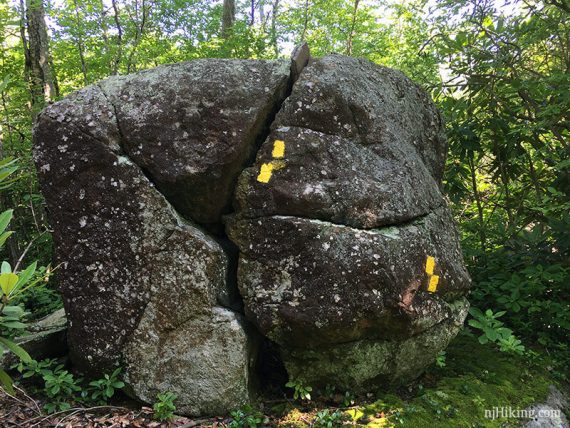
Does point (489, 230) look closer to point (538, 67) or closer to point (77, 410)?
point (538, 67)

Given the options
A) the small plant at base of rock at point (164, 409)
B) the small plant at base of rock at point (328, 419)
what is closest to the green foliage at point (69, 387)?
the small plant at base of rock at point (164, 409)

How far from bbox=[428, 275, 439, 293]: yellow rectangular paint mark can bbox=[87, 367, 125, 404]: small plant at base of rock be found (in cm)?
266

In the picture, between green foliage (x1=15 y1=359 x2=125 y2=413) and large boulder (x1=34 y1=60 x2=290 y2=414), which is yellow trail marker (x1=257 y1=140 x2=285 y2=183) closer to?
large boulder (x1=34 y1=60 x2=290 y2=414)

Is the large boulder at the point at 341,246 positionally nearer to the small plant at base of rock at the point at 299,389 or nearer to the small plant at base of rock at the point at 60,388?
the small plant at base of rock at the point at 299,389

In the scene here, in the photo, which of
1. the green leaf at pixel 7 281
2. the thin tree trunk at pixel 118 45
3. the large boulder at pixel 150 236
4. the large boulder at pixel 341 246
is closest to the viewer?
the green leaf at pixel 7 281

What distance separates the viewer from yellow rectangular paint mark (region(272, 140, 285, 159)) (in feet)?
11.2

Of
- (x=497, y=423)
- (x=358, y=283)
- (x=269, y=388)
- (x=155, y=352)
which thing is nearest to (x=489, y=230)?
(x=497, y=423)

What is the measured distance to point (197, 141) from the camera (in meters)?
3.36

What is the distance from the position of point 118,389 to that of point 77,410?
0.39m

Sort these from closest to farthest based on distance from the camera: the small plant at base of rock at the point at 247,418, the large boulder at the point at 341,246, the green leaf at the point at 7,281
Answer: the green leaf at the point at 7,281, the small plant at base of rock at the point at 247,418, the large boulder at the point at 341,246

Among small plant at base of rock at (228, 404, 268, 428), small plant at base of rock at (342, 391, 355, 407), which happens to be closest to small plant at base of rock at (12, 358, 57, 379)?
small plant at base of rock at (228, 404, 268, 428)

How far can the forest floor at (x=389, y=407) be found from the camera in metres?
3.13

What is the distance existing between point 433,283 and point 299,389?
4.77 feet

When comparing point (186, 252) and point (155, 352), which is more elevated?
point (186, 252)
